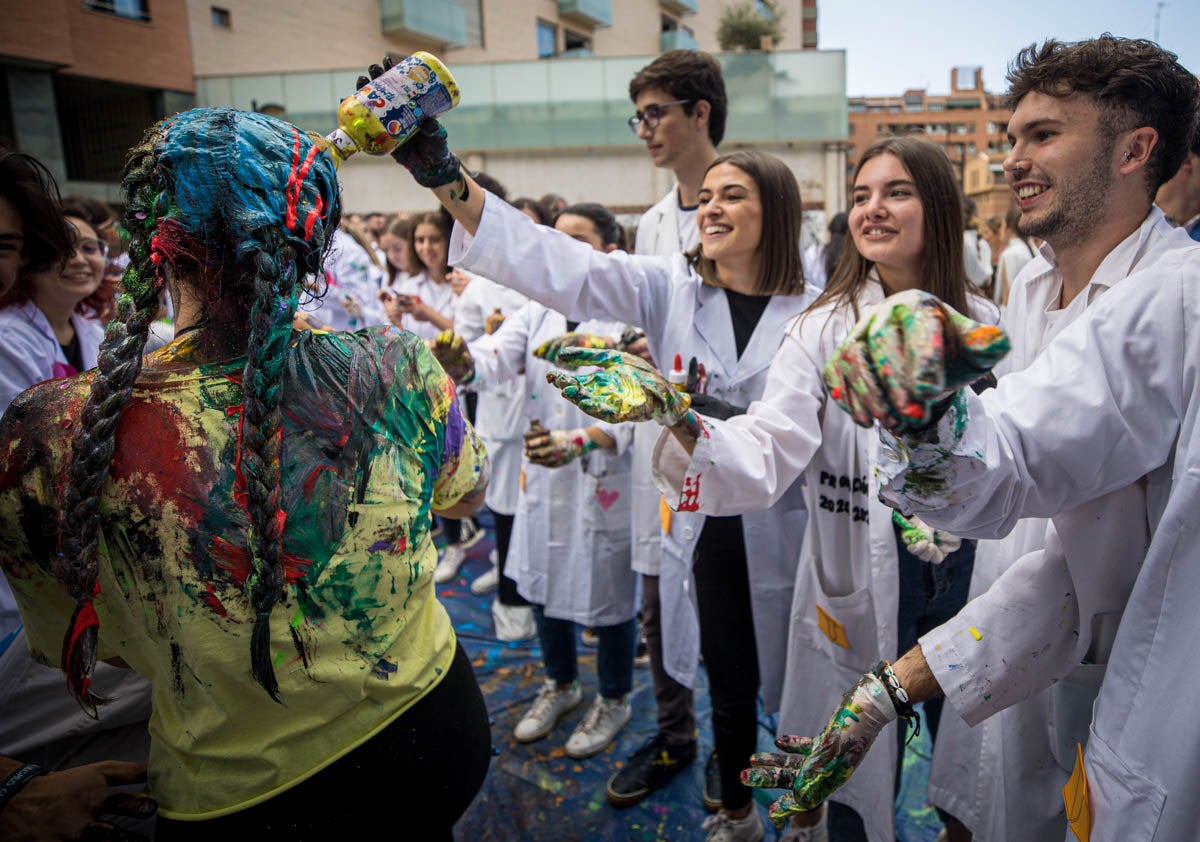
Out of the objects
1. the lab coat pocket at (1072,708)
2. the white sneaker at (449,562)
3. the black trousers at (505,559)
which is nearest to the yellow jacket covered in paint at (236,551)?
the lab coat pocket at (1072,708)

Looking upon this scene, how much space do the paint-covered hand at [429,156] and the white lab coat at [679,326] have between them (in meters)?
0.15

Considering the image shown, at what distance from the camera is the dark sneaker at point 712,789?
2.41 m

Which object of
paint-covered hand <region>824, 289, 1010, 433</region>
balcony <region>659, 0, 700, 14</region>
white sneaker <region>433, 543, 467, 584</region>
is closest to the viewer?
paint-covered hand <region>824, 289, 1010, 433</region>

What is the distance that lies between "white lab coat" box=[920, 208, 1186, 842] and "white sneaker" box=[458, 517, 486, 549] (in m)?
3.36

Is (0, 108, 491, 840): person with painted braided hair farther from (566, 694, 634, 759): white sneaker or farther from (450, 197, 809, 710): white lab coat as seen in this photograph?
(566, 694, 634, 759): white sneaker

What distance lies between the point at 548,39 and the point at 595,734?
22001 millimetres

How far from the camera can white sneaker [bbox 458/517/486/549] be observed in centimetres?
471

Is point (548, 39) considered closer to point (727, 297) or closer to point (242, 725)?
point (727, 297)

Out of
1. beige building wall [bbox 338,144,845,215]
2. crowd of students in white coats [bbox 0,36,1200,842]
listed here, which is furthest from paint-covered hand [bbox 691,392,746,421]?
beige building wall [bbox 338,144,845,215]

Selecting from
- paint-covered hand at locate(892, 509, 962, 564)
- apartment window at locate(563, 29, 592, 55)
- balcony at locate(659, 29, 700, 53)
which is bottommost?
paint-covered hand at locate(892, 509, 962, 564)

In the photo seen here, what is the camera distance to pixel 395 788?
1220 mm

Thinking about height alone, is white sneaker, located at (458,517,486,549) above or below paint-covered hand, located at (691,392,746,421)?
below

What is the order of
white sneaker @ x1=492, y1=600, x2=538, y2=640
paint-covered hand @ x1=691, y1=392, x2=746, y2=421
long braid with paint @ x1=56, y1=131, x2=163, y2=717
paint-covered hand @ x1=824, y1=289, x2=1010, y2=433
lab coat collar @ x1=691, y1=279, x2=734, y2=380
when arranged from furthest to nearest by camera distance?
white sneaker @ x1=492, y1=600, x2=538, y2=640
lab coat collar @ x1=691, y1=279, x2=734, y2=380
paint-covered hand @ x1=691, y1=392, x2=746, y2=421
long braid with paint @ x1=56, y1=131, x2=163, y2=717
paint-covered hand @ x1=824, y1=289, x2=1010, y2=433

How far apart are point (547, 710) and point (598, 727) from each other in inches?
9.4
